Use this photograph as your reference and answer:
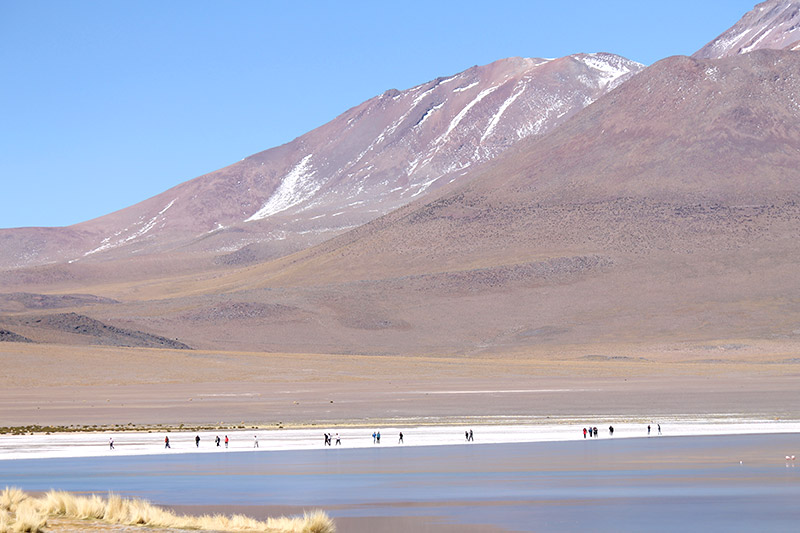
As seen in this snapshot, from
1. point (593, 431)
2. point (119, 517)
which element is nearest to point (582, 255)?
point (593, 431)

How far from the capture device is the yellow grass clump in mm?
16609

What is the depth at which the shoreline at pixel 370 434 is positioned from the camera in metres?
35.1

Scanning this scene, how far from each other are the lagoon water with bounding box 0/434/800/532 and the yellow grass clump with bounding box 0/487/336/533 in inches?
102

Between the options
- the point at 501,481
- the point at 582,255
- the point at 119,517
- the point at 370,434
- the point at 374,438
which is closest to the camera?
the point at 119,517

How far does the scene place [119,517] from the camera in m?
18.0

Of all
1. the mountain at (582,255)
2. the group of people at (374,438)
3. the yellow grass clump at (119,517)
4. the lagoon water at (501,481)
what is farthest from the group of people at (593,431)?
the mountain at (582,255)

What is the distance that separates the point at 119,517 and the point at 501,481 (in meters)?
10.4

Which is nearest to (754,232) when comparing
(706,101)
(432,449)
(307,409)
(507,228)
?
(507,228)

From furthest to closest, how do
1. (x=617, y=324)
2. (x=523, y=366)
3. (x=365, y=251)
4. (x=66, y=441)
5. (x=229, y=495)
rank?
(x=365, y=251), (x=617, y=324), (x=523, y=366), (x=66, y=441), (x=229, y=495)

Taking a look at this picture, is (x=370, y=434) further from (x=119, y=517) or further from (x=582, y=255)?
(x=582, y=255)

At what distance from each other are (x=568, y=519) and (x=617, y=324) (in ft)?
270

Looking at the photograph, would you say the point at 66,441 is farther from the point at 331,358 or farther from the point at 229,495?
the point at 331,358

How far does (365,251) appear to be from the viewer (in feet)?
443

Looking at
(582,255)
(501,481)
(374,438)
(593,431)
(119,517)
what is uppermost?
(582,255)
